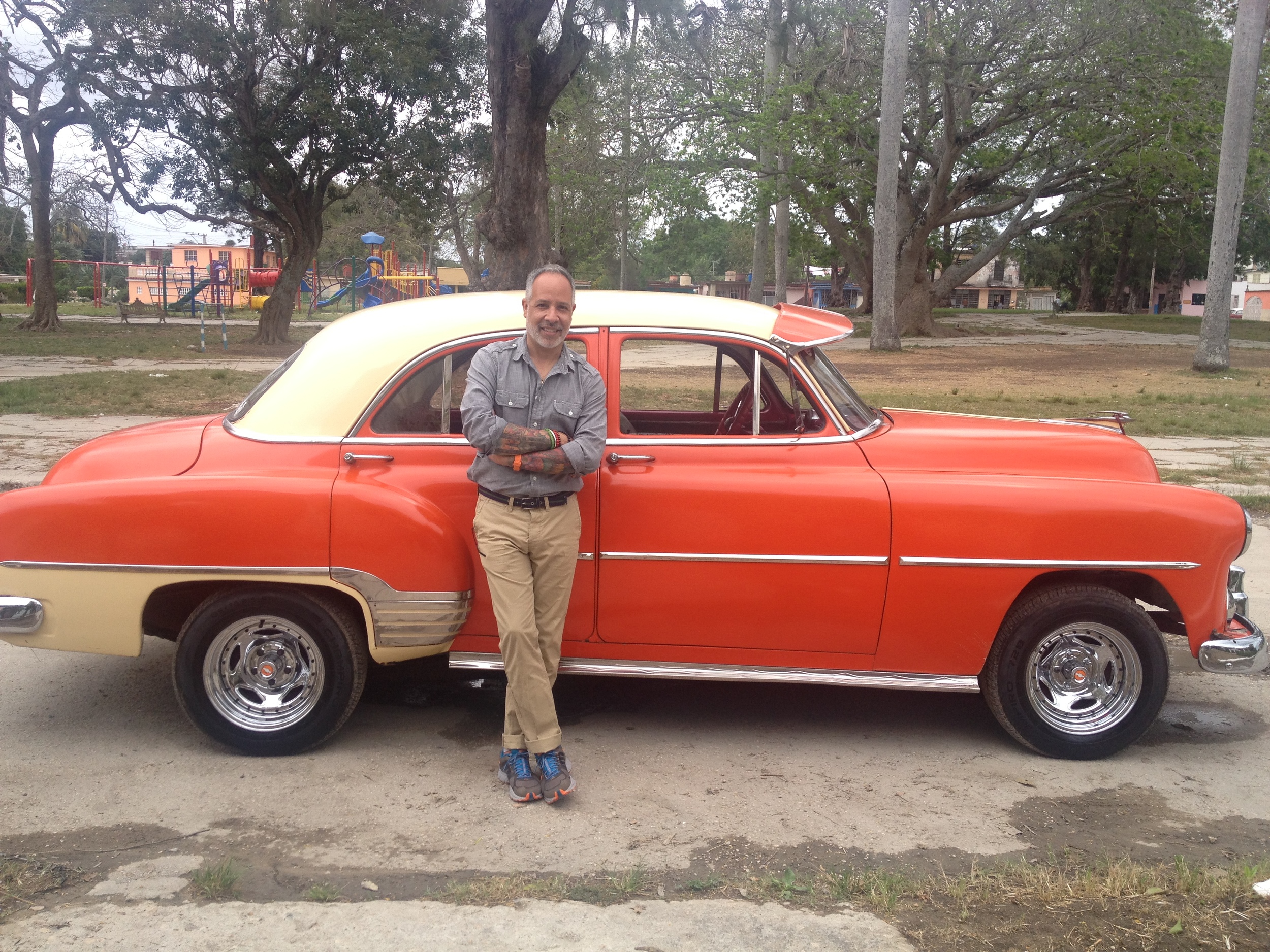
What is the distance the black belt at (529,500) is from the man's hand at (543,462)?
102 millimetres

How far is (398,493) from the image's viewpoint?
421cm

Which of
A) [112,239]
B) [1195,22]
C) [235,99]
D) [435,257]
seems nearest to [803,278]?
[435,257]

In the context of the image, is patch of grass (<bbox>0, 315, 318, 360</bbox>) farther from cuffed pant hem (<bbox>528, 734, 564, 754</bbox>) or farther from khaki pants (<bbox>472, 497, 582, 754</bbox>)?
cuffed pant hem (<bbox>528, 734, 564, 754</bbox>)

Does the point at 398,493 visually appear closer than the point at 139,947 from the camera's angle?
No

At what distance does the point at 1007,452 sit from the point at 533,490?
6.50ft

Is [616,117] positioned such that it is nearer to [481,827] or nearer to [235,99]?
[235,99]

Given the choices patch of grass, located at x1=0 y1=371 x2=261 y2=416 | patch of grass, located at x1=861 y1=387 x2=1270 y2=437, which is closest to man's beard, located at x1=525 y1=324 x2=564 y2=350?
patch of grass, located at x1=0 y1=371 x2=261 y2=416

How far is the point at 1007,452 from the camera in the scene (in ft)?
15.0

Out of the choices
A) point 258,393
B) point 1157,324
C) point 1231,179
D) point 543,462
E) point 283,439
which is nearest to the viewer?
point 543,462

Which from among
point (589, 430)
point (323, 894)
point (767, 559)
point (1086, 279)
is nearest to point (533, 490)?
point (589, 430)

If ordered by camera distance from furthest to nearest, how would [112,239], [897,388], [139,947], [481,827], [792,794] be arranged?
1. [112,239]
2. [897,388]
3. [792,794]
4. [481,827]
5. [139,947]

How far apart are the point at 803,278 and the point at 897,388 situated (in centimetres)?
8748

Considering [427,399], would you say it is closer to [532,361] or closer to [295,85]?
[532,361]

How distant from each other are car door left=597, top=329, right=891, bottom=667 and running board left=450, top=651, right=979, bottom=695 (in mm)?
82
